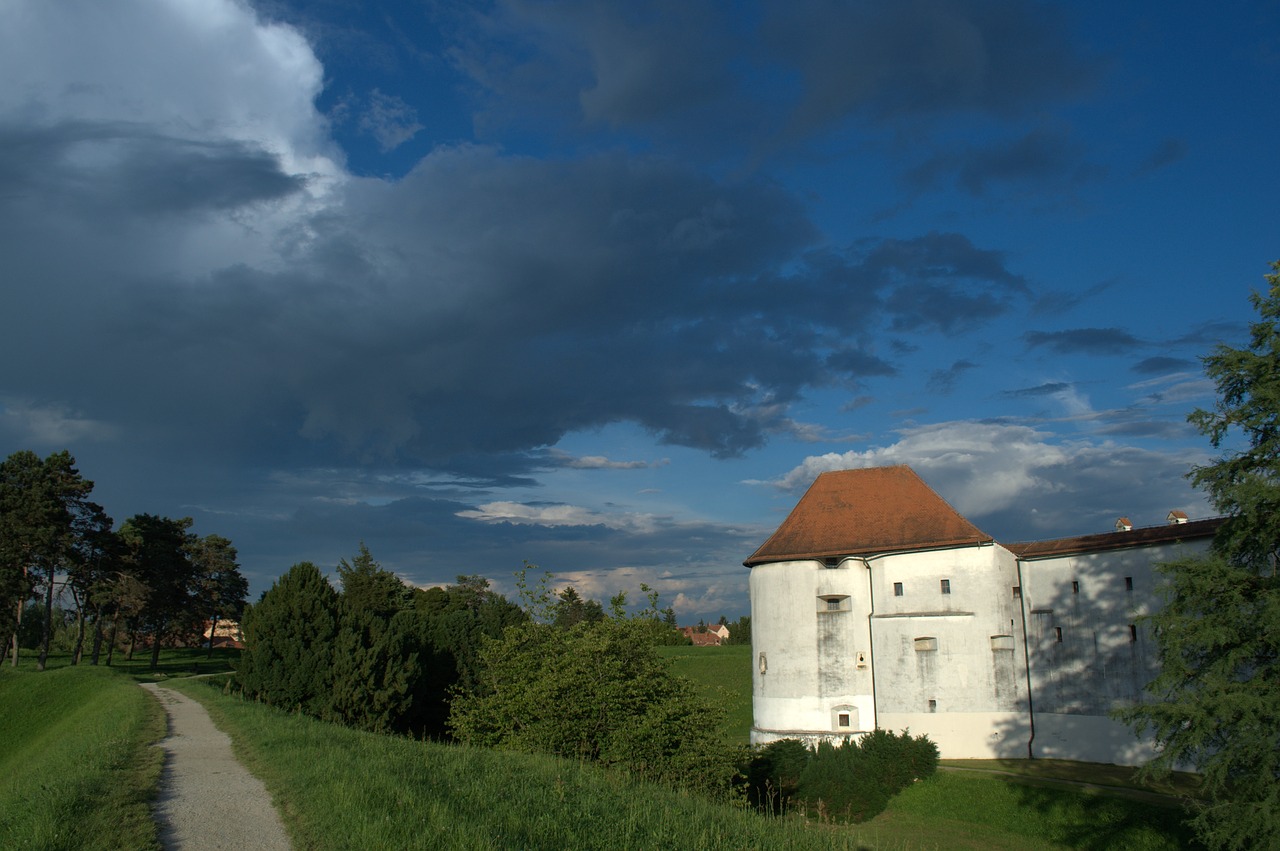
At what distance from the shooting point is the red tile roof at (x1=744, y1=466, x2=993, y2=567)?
41.4 meters

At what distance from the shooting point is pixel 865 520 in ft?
143

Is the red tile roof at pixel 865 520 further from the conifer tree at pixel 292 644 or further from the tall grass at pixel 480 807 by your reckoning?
the tall grass at pixel 480 807

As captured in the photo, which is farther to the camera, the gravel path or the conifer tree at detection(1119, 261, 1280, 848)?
the conifer tree at detection(1119, 261, 1280, 848)

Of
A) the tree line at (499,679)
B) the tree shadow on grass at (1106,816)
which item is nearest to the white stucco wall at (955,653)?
the tree shadow on grass at (1106,816)

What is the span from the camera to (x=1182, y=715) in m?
21.1

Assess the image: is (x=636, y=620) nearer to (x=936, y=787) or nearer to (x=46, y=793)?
(x=46, y=793)

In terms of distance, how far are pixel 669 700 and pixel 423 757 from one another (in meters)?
8.97

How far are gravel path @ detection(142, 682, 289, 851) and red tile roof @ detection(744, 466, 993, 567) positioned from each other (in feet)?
108

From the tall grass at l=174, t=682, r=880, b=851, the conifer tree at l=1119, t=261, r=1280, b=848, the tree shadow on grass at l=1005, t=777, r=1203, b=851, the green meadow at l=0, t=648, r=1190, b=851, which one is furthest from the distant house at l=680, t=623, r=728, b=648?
the tall grass at l=174, t=682, r=880, b=851

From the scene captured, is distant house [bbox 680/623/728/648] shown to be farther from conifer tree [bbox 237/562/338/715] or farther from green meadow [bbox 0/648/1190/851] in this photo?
green meadow [bbox 0/648/1190/851]

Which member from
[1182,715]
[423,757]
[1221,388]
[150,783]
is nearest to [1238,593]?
[1182,715]

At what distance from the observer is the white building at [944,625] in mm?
34781

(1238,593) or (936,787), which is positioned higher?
(1238,593)

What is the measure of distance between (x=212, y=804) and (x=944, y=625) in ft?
118
